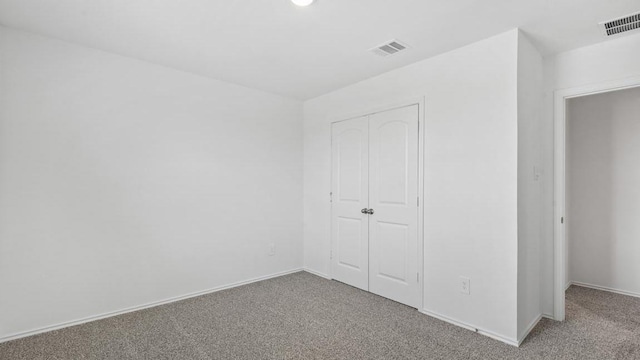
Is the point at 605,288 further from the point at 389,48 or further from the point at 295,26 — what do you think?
the point at 295,26

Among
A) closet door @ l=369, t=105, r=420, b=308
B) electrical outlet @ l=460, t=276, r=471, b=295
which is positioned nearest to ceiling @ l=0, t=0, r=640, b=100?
closet door @ l=369, t=105, r=420, b=308

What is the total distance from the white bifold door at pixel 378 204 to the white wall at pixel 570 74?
44.9 inches

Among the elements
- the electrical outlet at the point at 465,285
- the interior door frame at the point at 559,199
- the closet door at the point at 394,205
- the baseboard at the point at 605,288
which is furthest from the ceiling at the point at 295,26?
the baseboard at the point at 605,288

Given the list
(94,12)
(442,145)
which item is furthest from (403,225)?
(94,12)

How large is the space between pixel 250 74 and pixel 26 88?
187cm

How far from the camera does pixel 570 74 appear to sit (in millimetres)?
2799

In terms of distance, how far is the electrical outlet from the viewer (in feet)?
8.84

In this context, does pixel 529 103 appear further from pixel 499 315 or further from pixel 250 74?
pixel 250 74

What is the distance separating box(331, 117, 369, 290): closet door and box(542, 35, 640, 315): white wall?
1.68 m

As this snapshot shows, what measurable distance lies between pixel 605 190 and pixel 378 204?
2669mm

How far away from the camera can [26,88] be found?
252 cm

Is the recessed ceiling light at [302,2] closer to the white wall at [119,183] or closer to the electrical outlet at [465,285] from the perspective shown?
the white wall at [119,183]

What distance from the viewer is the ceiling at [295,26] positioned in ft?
7.00

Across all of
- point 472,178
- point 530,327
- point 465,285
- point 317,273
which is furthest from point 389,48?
point 317,273
